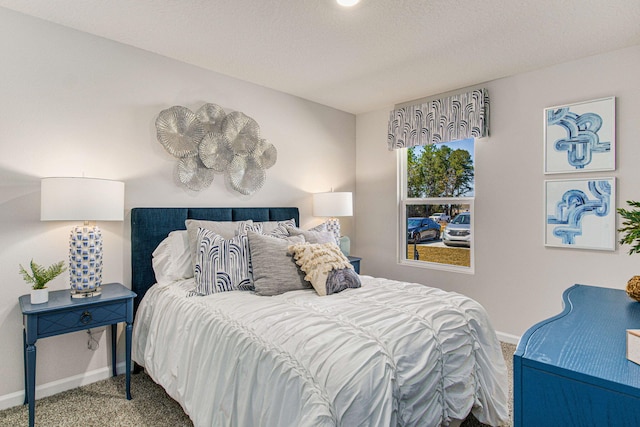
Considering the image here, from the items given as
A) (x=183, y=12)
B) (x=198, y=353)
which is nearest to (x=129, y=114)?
(x=183, y=12)

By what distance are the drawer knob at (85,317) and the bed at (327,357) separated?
37 centimetres

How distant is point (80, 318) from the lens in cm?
204

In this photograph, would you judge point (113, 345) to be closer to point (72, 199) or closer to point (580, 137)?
point (72, 199)

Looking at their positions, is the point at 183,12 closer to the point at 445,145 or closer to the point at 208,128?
the point at 208,128

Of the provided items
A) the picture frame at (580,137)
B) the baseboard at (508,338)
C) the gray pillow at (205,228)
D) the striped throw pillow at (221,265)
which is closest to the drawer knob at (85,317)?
the striped throw pillow at (221,265)

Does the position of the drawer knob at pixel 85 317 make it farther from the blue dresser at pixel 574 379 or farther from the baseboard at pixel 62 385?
the blue dresser at pixel 574 379

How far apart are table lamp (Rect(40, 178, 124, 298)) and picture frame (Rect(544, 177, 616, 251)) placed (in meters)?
3.41

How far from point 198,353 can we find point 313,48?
2.27 metres

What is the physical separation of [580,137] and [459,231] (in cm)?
135

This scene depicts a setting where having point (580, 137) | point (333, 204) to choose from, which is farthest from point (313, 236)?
point (580, 137)

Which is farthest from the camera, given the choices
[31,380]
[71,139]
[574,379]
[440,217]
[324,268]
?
[440,217]

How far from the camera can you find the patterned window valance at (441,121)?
3318 mm

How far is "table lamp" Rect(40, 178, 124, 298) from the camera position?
2057 mm

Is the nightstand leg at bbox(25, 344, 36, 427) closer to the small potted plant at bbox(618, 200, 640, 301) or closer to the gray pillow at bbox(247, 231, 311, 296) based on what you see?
the gray pillow at bbox(247, 231, 311, 296)
